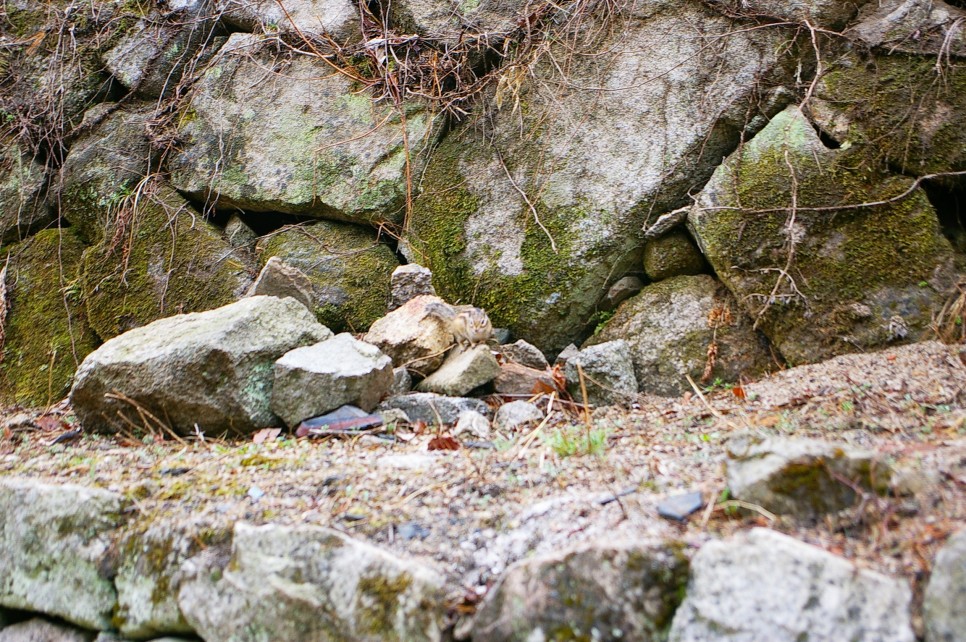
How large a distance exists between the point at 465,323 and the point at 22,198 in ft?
9.87

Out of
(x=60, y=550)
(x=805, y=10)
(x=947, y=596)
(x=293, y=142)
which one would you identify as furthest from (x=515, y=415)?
(x=805, y=10)

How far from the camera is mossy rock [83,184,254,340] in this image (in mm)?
4102

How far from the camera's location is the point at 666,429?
8.33 feet

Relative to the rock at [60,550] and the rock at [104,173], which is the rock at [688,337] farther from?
the rock at [104,173]

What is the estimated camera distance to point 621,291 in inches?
144

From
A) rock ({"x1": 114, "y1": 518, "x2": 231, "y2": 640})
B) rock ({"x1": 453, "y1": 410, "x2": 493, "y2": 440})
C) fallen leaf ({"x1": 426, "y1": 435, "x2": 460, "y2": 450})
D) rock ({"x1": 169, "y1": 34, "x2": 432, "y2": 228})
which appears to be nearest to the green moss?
rock ({"x1": 114, "y1": 518, "x2": 231, "y2": 640})

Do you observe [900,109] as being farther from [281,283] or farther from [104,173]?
[104,173]

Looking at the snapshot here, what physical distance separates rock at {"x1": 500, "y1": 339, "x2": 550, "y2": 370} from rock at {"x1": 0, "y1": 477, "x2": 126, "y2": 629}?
183 centimetres

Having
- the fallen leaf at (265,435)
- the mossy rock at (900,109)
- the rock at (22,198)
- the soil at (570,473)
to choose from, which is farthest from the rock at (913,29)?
the rock at (22,198)

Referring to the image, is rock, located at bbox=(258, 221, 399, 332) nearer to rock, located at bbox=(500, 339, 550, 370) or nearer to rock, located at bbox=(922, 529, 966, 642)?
rock, located at bbox=(500, 339, 550, 370)

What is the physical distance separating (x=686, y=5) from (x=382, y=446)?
268 cm

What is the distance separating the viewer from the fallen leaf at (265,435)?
279cm

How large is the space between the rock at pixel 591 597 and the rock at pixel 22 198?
163 inches

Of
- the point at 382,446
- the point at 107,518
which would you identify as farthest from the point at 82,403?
the point at 382,446
